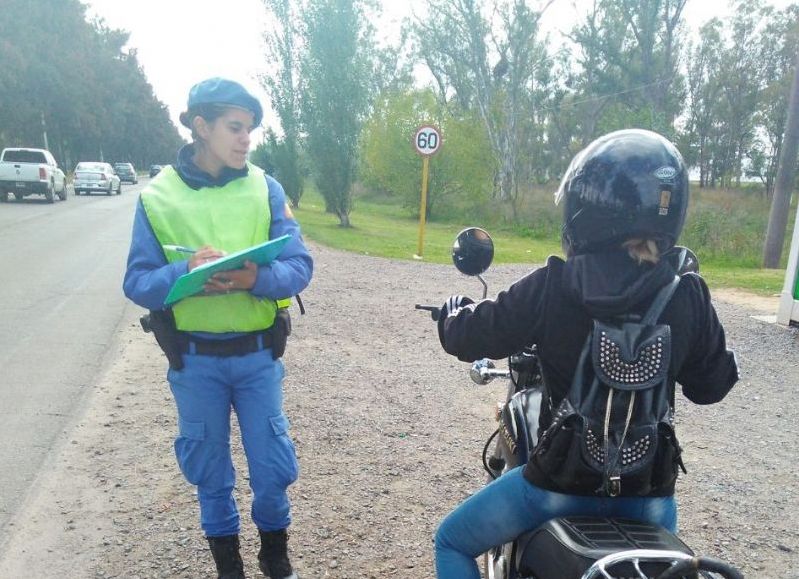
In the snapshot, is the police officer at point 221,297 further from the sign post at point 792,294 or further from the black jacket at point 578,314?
the sign post at point 792,294

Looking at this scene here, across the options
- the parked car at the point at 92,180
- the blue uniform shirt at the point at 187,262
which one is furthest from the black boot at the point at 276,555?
the parked car at the point at 92,180

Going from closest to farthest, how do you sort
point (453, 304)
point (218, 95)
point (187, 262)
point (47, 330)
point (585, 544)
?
point (585, 544)
point (453, 304)
point (187, 262)
point (218, 95)
point (47, 330)

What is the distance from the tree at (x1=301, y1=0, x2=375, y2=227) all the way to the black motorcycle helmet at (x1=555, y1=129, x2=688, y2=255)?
70.4 feet

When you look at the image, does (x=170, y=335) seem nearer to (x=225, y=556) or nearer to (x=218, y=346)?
(x=218, y=346)

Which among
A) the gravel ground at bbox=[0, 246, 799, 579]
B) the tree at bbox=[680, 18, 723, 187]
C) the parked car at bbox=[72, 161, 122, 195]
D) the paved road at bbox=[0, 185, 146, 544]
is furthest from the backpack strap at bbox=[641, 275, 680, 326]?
the tree at bbox=[680, 18, 723, 187]

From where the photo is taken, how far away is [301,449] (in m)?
4.36

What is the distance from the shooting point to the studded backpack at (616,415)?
1.66 metres

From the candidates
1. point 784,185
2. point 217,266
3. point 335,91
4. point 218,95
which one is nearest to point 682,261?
point 217,266

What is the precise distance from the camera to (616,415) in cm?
169

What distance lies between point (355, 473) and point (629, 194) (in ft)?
9.13

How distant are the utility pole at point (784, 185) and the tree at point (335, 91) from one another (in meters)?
13.0

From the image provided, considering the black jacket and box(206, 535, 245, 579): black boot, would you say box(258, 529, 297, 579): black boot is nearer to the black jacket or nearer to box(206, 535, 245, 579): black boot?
box(206, 535, 245, 579): black boot

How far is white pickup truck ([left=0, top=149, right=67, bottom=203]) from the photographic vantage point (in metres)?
24.3

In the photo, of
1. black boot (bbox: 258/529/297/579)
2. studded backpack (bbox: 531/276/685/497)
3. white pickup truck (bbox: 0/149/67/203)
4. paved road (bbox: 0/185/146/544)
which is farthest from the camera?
white pickup truck (bbox: 0/149/67/203)
